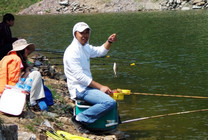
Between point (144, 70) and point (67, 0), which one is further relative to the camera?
point (67, 0)

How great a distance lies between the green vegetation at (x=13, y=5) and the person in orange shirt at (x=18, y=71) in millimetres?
70668

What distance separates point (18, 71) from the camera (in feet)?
26.1

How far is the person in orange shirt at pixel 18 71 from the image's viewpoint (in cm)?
789

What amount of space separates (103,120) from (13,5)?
75321 mm

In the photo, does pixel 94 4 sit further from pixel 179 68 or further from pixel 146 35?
pixel 179 68

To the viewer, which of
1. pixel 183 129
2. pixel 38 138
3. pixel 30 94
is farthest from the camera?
pixel 183 129

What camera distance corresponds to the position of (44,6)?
7244 cm

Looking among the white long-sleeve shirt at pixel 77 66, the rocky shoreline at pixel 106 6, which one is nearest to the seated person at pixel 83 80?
the white long-sleeve shirt at pixel 77 66

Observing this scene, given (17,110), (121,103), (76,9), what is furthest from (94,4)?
(17,110)

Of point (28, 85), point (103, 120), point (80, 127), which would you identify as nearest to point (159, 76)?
point (103, 120)

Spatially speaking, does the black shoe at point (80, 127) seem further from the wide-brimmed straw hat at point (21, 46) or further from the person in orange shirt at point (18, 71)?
the wide-brimmed straw hat at point (21, 46)

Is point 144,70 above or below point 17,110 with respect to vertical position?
below

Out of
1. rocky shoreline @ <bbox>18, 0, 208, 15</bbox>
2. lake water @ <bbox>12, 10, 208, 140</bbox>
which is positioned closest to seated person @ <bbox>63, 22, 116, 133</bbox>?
lake water @ <bbox>12, 10, 208, 140</bbox>

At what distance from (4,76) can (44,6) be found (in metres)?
66.3
